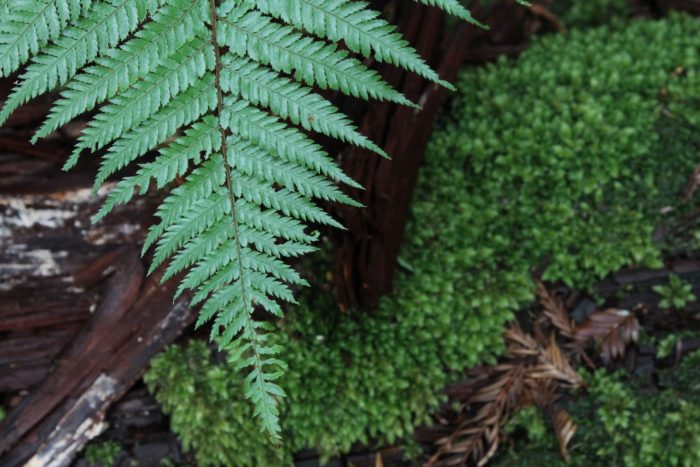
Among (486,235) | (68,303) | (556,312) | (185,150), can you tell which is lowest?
(68,303)

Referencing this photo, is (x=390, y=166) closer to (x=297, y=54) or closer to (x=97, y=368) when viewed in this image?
(x=297, y=54)

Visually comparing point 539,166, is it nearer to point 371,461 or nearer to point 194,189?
point 371,461

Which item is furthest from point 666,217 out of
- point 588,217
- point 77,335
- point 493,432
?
point 77,335

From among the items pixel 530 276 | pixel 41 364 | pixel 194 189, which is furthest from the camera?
pixel 530 276

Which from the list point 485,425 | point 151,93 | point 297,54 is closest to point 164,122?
point 151,93

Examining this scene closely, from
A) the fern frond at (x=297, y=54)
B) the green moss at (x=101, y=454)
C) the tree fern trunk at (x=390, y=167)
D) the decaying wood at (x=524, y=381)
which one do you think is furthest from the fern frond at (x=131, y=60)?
the decaying wood at (x=524, y=381)
